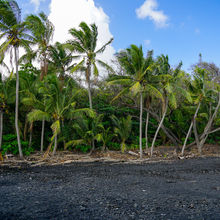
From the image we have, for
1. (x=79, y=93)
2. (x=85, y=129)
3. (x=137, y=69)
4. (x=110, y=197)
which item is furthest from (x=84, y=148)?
(x=110, y=197)

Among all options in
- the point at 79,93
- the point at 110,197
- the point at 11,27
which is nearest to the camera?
the point at 110,197

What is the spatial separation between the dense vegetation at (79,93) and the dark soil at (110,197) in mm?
4803

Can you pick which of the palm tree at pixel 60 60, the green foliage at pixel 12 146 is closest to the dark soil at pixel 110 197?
the green foliage at pixel 12 146

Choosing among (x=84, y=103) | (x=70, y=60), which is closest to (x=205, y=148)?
(x=84, y=103)

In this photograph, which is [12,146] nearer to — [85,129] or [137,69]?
[85,129]

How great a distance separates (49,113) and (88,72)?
13.7 feet

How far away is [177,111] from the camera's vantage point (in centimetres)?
1742

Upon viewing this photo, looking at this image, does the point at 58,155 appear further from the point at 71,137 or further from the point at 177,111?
the point at 177,111

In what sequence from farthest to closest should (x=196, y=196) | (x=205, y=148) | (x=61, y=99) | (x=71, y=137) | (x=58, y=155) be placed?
(x=205, y=148), (x=71, y=137), (x=58, y=155), (x=61, y=99), (x=196, y=196)

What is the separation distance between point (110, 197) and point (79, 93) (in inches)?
368

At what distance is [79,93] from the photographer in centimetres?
1352

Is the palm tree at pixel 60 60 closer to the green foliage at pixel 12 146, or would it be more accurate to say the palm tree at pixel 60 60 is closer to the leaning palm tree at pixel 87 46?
the leaning palm tree at pixel 87 46

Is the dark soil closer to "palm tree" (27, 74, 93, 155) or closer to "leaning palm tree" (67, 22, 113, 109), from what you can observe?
"palm tree" (27, 74, 93, 155)

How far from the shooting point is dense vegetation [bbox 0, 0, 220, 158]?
11336mm
